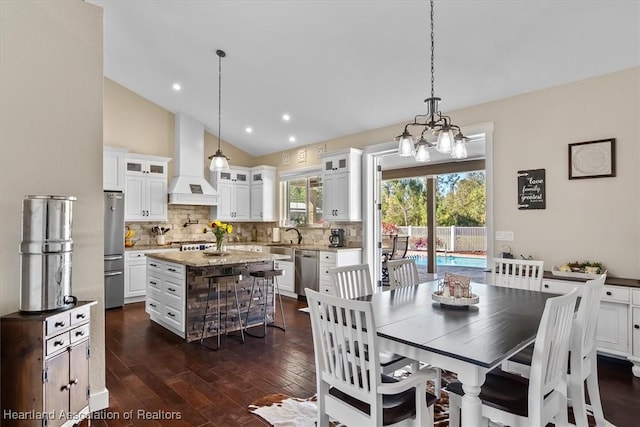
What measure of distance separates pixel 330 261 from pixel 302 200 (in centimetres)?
195

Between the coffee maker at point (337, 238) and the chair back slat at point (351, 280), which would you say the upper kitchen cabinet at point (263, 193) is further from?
the chair back slat at point (351, 280)

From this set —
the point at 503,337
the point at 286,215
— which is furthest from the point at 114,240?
the point at 503,337

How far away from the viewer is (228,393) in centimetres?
288

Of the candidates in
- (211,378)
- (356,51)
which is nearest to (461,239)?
(356,51)

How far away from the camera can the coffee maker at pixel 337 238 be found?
616cm

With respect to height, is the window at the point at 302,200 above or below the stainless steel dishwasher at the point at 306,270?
above

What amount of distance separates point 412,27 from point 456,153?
168 cm

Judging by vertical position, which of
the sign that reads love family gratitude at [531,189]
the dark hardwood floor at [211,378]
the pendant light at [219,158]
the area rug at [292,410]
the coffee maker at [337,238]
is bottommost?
the dark hardwood floor at [211,378]

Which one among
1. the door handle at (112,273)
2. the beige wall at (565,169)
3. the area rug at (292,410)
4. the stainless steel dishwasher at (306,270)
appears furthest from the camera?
the stainless steel dishwasher at (306,270)

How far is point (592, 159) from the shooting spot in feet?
12.1

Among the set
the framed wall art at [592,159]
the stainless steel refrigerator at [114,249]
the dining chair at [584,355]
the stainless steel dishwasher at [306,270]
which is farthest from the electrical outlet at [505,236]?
the stainless steel refrigerator at [114,249]

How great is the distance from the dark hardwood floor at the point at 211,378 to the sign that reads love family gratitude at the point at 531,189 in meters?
1.68

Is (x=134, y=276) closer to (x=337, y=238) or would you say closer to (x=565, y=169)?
(x=337, y=238)

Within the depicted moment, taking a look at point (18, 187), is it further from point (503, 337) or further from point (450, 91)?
point (450, 91)
